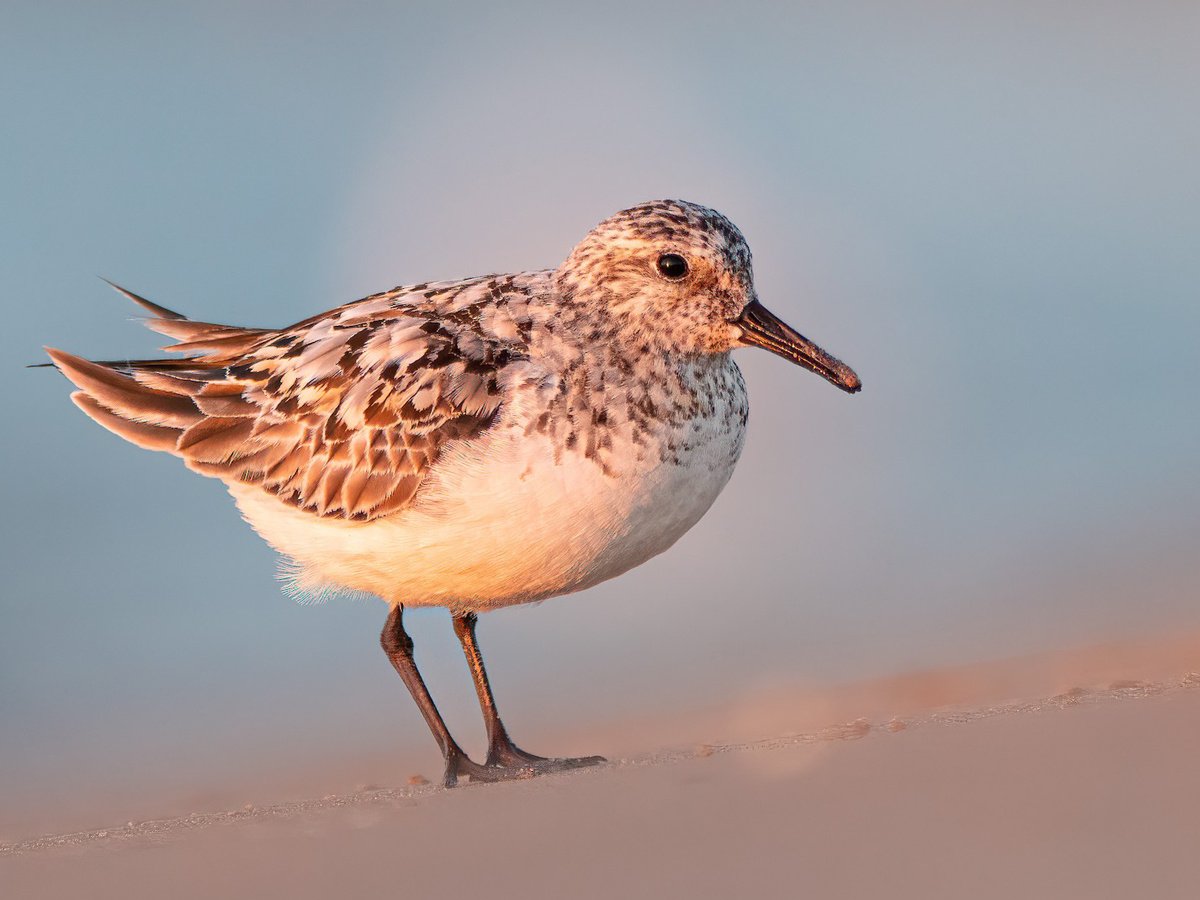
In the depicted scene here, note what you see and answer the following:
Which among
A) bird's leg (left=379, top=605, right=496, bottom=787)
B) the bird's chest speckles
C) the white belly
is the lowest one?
bird's leg (left=379, top=605, right=496, bottom=787)

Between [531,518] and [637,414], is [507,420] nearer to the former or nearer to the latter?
[531,518]

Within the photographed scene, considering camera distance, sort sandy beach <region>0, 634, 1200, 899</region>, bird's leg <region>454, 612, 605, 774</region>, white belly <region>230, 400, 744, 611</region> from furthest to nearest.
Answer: bird's leg <region>454, 612, 605, 774</region> < white belly <region>230, 400, 744, 611</region> < sandy beach <region>0, 634, 1200, 899</region>

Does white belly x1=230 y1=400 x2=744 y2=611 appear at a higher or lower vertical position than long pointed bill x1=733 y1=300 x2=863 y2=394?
lower

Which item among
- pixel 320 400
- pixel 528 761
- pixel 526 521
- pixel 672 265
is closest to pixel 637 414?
pixel 526 521

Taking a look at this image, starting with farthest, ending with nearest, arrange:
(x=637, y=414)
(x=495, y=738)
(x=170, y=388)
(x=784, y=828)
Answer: (x=170, y=388) < (x=495, y=738) < (x=637, y=414) < (x=784, y=828)

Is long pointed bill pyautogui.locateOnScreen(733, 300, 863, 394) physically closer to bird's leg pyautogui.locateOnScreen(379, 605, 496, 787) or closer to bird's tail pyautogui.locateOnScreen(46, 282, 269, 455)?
bird's leg pyautogui.locateOnScreen(379, 605, 496, 787)

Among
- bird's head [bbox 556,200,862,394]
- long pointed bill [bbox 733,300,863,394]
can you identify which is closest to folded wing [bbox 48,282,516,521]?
bird's head [bbox 556,200,862,394]

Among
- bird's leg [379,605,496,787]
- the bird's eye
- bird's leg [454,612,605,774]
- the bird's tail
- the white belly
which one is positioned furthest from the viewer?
the bird's tail

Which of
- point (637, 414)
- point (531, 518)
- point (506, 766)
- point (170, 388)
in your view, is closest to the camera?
point (531, 518)
